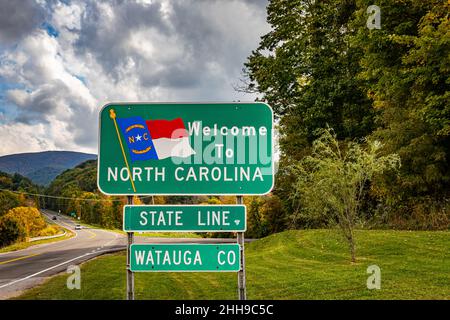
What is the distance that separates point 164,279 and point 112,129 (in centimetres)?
772

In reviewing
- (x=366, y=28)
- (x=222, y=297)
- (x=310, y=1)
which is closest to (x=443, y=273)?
(x=222, y=297)

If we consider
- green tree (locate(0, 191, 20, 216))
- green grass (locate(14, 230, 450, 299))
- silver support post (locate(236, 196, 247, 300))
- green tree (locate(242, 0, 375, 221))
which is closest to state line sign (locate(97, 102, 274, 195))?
silver support post (locate(236, 196, 247, 300))

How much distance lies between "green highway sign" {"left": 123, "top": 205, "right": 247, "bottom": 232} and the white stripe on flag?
23.8 inches

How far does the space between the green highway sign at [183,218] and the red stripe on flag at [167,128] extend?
31.9 inches

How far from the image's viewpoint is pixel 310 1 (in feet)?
99.7

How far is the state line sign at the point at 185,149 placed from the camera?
4.86 metres

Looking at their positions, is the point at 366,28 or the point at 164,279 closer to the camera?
the point at 164,279

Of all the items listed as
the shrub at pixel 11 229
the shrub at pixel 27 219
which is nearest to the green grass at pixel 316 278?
the shrub at pixel 11 229

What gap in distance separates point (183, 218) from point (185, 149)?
2.59 feet

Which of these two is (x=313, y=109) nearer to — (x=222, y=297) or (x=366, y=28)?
(x=366, y=28)

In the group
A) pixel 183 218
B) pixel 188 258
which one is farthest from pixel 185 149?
pixel 188 258

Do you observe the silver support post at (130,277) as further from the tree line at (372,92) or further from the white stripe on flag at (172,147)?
the tree line at (372,92)

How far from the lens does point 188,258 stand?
188 inches

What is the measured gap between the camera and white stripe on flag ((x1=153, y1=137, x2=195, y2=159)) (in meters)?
4.94
